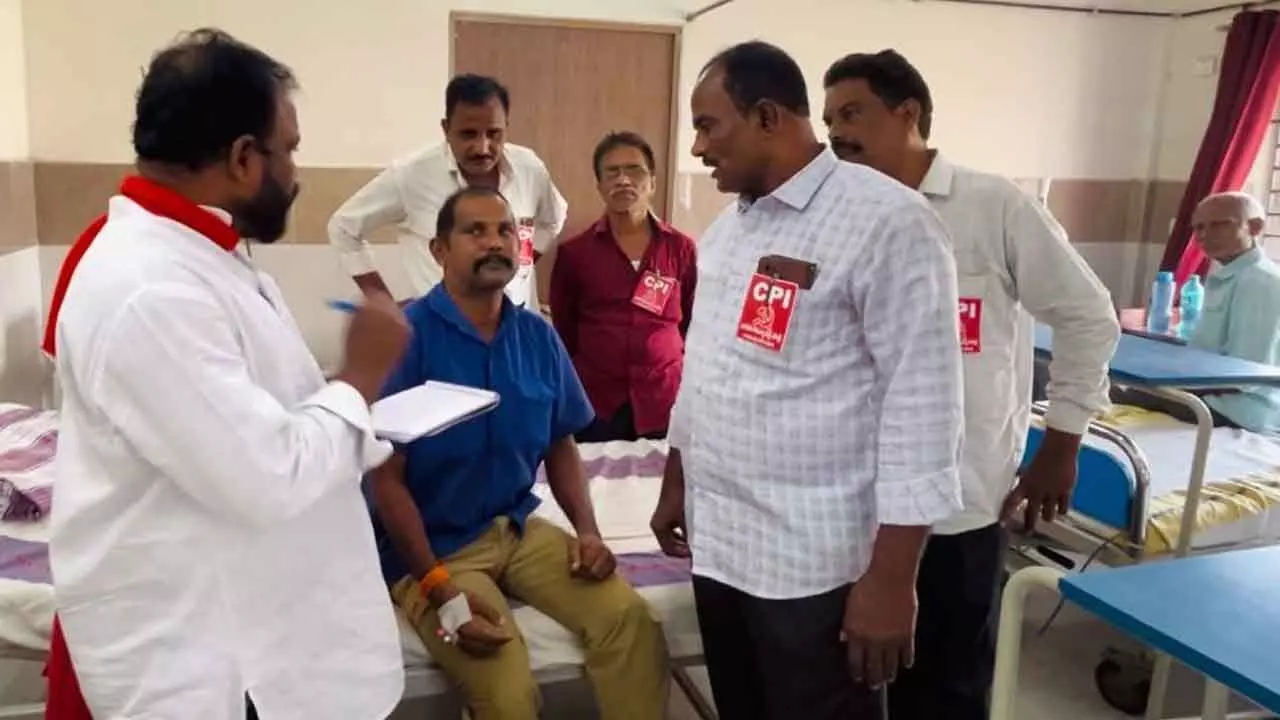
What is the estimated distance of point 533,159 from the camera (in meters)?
3.55

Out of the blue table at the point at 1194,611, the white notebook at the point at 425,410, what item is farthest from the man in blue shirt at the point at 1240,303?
the white notebook at the point at 425,410

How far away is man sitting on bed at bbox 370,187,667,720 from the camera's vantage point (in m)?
1.99

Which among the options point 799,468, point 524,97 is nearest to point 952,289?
point 799,468

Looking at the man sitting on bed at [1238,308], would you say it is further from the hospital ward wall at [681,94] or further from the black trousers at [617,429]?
the black trousers at [617,429]

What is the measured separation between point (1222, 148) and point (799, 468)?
16.2 feet

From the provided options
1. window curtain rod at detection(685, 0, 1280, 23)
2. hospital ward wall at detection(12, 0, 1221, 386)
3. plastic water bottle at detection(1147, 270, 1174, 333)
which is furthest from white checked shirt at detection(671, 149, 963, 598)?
window curtain rod at detection(685, 0, 1280, 23)

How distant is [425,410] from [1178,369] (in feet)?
7.18

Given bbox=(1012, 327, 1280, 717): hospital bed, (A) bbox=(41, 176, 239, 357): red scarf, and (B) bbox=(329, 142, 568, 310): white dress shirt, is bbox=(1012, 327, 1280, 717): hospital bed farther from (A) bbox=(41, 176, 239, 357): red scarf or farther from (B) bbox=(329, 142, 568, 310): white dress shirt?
(A) bbox=(41, 176, 239, 357): red scarf

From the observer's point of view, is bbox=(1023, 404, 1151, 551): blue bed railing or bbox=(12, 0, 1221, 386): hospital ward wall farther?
bbox=(12, 0, 1221, 386): hospital ward wall

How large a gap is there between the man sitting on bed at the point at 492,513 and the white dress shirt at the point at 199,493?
1.85 feet

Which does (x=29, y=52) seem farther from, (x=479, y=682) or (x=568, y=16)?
(x=479, y=682)

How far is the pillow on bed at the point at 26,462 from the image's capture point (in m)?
2.50

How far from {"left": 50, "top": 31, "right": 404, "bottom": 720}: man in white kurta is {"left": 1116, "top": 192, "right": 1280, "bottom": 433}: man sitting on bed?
3.63 metres

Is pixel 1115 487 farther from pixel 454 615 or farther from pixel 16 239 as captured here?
pixel 16 239
